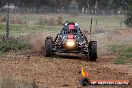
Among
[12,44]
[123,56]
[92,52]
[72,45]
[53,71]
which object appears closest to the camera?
[53,71]

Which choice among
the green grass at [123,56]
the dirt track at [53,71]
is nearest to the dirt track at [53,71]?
the dirt track at [53,71]

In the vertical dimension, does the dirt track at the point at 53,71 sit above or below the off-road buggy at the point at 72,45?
below

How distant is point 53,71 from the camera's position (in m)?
14.8

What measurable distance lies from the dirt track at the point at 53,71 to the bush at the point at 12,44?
2.42 meters

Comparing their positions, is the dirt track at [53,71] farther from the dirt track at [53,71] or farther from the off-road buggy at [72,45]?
the off-road buggy at [72,45]

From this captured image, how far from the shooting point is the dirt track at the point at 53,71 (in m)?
12.8

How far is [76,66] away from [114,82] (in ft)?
16.8

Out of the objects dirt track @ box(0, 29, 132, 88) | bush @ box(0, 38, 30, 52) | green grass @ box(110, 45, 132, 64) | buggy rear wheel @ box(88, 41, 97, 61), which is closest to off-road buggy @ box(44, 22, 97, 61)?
buggy rear wheel @ box(88, 41, 97, 61)

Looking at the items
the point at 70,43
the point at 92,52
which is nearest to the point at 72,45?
the point at 70,43

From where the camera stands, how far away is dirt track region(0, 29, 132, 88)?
12.8 metres

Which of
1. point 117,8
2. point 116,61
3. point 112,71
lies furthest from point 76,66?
point 117,8

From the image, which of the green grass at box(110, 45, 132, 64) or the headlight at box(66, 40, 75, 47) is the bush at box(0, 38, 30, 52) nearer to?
the headlight at box(66, 40, 75, 47)

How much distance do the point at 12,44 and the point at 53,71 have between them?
821 centimetres

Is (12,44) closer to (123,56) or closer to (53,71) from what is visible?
(123,56)
